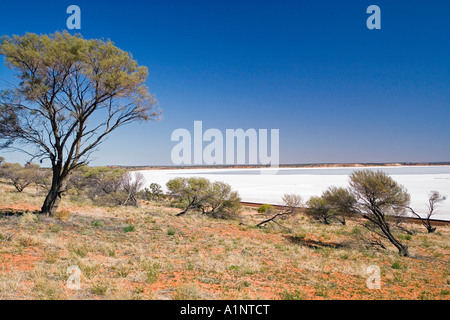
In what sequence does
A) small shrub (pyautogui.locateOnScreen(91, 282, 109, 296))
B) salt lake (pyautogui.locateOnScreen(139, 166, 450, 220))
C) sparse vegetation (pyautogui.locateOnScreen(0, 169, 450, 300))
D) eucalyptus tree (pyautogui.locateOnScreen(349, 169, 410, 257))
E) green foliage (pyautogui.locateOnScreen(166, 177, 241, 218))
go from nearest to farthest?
small shrub (pyautogui.locateOnScreen(91, 282, 109, 296)) < sparse vegetation (pyautogui.locateOnScreen(0, 169, 450, 300)) < eucalyptus tree (pyautogui.locateOnScreen(349, 169, 410, 257)) < green foliage (pyautogui.locateOnScreen(166, 177, 241, 218)) < salt lake (pyautogui.locateOnScreen(139, 166, 450, 220))

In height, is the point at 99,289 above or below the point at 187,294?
above

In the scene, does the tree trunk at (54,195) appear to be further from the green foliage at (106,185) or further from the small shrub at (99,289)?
the green foliage at (106,185)

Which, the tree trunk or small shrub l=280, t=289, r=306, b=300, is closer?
small shrub l=280, t=289, r=306, b=300

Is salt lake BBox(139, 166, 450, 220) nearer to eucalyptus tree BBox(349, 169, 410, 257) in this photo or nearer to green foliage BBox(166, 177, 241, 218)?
green foliage BBox(166, 177, 241, 218)

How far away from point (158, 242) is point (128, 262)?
3.17 metres

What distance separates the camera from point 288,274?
23.9 feet

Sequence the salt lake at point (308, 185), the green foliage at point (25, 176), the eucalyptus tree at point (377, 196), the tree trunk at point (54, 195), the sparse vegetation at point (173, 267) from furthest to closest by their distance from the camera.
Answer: the salt lake at point (308, 185) → the green foliage at point (25, 176) → the eucalyptus tree at point (377, 196) → the tree trunk at point (54, 195) → the sparse vegetation at point (173, 267)

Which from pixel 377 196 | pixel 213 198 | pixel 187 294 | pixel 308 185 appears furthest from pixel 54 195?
pixel 308 185

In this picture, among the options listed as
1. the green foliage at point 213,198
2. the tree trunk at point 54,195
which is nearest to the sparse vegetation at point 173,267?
the tree trunk at point 54,195

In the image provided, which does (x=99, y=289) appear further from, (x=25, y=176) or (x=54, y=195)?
(x=25, y=176)

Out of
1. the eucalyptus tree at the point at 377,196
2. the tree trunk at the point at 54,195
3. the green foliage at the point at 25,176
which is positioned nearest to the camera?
the tree trunk at the point at 54,195

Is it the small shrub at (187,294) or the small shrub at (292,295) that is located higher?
the small shrub at (187,294)

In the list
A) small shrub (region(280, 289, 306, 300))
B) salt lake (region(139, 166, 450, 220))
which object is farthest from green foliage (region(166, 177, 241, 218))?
small shrub (region(280, 289, 306, 300))
